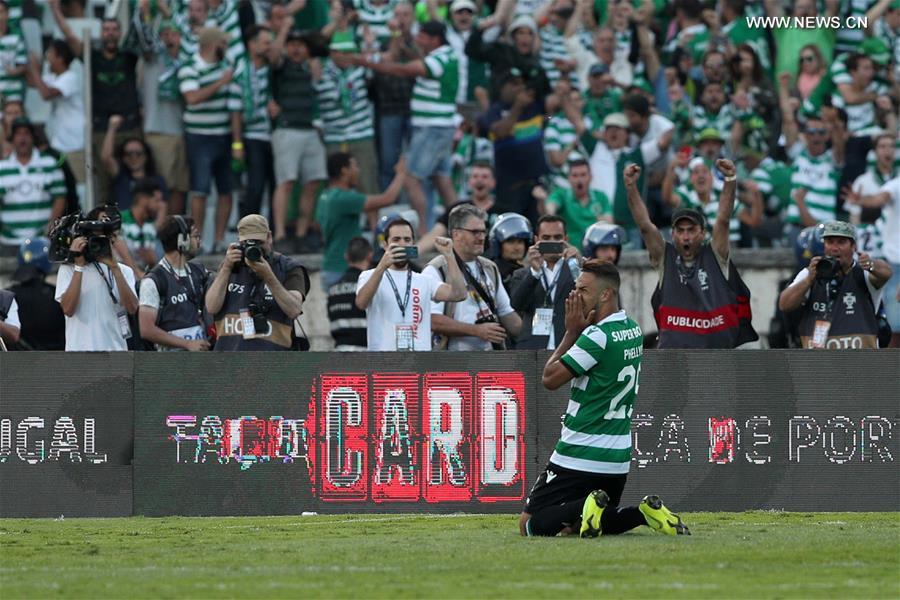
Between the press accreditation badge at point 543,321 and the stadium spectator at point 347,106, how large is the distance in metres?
5.31

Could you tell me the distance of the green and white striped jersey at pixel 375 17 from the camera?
20859mm

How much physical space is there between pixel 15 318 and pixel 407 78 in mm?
5799

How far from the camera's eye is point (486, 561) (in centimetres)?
1064

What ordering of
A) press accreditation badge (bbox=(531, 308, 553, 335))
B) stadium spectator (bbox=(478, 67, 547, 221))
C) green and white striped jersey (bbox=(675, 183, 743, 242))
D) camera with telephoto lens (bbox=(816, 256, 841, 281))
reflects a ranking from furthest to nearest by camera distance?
1. stadium spectator (bbox=(478, 67, 547, 221))
2. green and white striped jersey (bbox=(675, 183, 743, 242))
3. press accreditation badge (bbox=(531, 308, 553, 335))
4. camera with telephoto lens (bbox=(816, 256, 841, 281))

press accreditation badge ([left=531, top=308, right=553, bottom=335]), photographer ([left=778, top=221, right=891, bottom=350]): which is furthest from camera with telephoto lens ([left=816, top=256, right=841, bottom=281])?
press accreditation badge ([left=531, top=308, right=553, bottom=335])

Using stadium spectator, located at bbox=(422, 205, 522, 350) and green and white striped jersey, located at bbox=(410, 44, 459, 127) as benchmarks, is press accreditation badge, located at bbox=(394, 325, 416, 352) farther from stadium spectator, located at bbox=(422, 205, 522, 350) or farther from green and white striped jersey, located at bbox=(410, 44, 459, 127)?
green and white striped jersey, located at bbox=(410, 44, 459, 127)

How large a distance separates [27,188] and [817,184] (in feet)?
28.3

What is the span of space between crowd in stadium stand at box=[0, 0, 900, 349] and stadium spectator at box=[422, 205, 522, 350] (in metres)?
3.26

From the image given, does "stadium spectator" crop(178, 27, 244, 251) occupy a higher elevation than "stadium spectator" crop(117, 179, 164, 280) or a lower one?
higher

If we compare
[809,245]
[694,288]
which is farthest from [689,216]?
[809,245]

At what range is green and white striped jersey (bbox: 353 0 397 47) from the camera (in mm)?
20859

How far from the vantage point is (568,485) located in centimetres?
1184

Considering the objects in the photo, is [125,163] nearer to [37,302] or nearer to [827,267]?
[37,302]

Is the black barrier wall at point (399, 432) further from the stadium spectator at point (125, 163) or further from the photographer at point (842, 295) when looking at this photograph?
the stadium spectator at point (125, 163)
